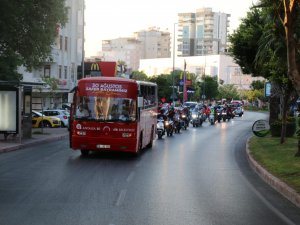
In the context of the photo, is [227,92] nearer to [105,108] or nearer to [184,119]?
[184,119]

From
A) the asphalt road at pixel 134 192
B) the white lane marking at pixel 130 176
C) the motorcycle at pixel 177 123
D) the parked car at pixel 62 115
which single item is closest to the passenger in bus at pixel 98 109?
the asphalt road at pixel 134 192

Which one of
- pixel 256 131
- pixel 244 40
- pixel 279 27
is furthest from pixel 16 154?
pixel 244 40

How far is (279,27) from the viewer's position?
1683 centimetres

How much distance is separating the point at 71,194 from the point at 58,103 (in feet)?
185

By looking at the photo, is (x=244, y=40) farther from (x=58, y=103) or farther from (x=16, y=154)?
(x=58, y=103)

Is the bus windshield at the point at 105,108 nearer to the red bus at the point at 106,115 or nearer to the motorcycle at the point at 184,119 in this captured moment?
the red bus at the point at 106,115

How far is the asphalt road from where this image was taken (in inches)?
Answer: 361

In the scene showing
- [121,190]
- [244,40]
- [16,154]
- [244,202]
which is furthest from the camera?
[244,40]

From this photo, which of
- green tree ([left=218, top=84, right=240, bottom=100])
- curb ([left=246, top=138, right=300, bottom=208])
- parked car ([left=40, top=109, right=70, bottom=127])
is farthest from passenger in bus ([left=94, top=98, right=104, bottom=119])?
green tree ([left=218, top=84, right=240, bottom=100])

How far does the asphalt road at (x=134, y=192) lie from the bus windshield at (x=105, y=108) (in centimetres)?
149

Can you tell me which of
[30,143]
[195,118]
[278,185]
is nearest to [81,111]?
[30,143]

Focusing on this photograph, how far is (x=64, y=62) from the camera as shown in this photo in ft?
216

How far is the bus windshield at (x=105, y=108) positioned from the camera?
19.6 meters

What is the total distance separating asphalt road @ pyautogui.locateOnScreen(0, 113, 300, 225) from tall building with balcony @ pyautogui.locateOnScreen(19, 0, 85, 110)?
4214 centimetres
